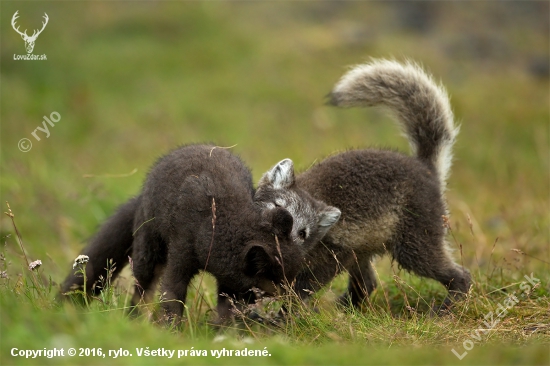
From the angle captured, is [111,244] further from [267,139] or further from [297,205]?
[267,139]

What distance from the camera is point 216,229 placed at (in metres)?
4.83

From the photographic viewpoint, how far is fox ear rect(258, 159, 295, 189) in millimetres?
5535

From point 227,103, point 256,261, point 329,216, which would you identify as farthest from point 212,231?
point 227,103

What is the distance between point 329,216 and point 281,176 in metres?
0.55

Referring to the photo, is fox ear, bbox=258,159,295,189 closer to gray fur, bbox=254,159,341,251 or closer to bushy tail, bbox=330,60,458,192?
gray fur, bbox=254,159,341,251

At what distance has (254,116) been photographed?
47.6 feet

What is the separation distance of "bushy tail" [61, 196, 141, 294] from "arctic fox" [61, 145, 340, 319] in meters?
0.30

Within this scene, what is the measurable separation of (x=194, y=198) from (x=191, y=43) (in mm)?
12666

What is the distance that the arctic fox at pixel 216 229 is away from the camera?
4.85 meters

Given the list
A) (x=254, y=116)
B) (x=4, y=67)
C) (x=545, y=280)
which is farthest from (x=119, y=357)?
(x=4, y=67)

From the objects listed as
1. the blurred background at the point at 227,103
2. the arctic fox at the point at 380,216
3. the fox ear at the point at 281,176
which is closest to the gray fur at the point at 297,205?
the fox ear at the point at 281,176

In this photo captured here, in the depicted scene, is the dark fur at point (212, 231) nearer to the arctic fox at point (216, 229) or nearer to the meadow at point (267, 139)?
the arctic fox at point (216, 229)

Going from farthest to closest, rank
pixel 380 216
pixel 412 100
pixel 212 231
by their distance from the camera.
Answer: pixel 412 100 → pixel 380 216 → pixel 212 231

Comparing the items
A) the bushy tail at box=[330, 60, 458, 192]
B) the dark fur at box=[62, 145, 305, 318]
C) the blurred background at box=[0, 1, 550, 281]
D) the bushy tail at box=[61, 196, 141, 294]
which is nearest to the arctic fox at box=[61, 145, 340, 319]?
the dark fur at box=[62, 145, 305, 318]
